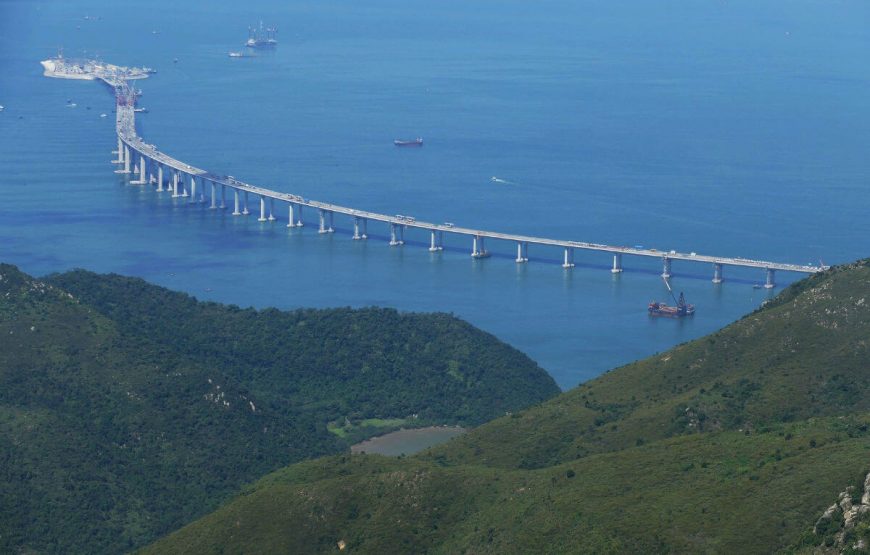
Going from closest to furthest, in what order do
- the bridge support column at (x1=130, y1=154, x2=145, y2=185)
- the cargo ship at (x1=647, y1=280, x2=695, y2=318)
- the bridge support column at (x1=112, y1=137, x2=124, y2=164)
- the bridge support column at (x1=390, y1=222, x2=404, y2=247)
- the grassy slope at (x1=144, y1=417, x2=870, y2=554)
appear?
the grassy slope at (x1=144, y1=417, x2=870, y2=554) → the cargo ship at (x1=647, y1=280, x2=695, y2=318) → the bridge support column at (x1=390, y1=222, x2=404, y2=247) → the bridge support column at (x1=130, y1=154, x2=145, y2=185) → the bridge support column at (x1=112, y1=137, x2=124, y2=164)

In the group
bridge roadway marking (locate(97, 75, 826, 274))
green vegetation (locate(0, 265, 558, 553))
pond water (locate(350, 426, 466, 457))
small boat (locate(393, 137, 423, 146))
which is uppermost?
small boat (locate(393, 137, 423, 146))

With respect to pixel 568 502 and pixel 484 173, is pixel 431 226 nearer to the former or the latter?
pixel 484 173

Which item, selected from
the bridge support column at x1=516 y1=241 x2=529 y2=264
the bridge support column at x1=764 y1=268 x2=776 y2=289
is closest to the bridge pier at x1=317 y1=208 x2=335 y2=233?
the bridge support column at x1=516 y1=241 x2=529 y2=264

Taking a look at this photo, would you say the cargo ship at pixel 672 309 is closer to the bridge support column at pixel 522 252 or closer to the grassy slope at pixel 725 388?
the bridge support column at pixel 522 252

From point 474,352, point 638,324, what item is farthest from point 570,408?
point 638,324

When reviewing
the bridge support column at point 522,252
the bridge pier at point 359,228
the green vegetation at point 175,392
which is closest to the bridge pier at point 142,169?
the bridge pier at point 359,228

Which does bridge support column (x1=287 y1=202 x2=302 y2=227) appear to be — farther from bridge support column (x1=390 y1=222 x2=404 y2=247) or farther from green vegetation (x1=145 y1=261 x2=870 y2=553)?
green vegetation (x1=145 y1=261 x2=870 y2=553)

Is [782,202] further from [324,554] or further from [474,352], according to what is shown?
[324,554]
